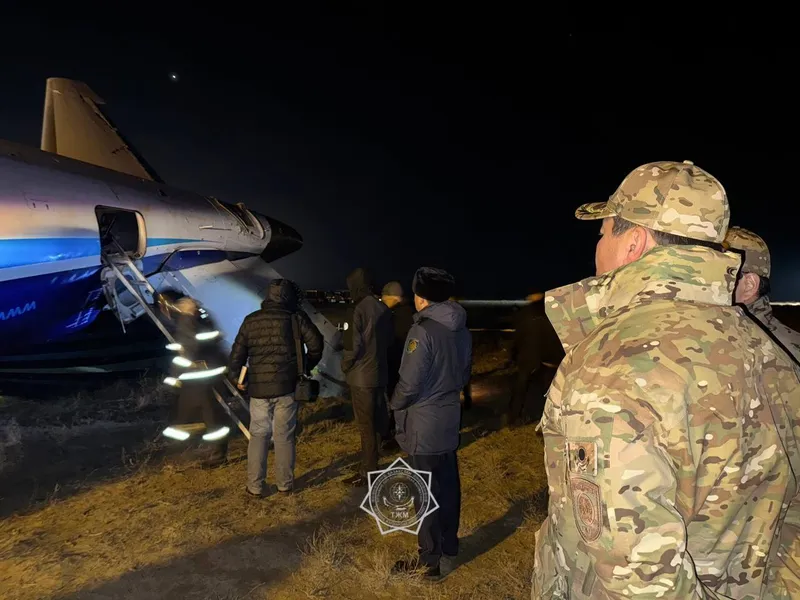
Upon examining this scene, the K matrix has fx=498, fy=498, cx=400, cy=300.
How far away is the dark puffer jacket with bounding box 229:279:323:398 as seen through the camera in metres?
5.64

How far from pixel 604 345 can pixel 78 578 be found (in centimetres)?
482

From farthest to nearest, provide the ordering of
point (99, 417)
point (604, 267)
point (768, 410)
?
point (99, 417)
point (604, 267)
point (768, 410)

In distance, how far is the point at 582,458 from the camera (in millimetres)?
1436

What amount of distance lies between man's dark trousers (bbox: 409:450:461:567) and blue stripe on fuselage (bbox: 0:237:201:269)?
5.01 m

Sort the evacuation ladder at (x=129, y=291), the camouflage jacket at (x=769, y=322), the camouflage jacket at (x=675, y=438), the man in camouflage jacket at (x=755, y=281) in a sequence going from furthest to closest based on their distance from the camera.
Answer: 1. the evacuation ladder at (x=129, y=291)
2. the man in camouflage jacket at (x=755, y=281)
3. the camouflage jacket at (x=769, y=322)
4. the camouflage jacket at (x=675, y=438)

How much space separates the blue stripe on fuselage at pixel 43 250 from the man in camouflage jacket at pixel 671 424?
6.27m

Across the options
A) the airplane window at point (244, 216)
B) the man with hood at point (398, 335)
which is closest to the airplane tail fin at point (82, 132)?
the airplane window at point (244, 216)

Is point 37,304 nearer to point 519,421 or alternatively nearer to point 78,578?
point 78,578

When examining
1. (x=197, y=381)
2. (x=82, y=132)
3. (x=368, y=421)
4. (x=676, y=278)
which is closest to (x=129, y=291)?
(x=197, y=381)

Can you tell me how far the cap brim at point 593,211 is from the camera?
184cm

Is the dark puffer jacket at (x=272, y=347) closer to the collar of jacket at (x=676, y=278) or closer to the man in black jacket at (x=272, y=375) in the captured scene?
the man in black jacket at (x=272, y=375)

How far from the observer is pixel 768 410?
4.85ft

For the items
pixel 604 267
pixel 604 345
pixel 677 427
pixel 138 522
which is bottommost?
pixel 138 522

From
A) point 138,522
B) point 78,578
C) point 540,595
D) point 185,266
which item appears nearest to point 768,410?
point 540,595
